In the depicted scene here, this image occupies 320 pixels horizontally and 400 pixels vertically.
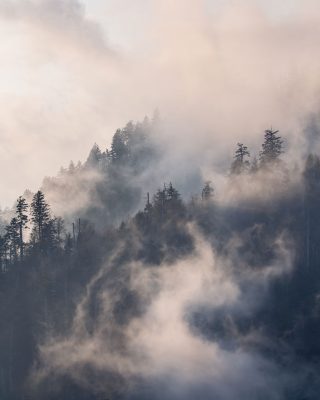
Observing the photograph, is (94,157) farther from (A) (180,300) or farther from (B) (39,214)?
(A) (180,300)

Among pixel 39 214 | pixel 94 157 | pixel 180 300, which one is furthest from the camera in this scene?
pixel 94 157

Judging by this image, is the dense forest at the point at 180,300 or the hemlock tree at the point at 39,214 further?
the hemlock tree at the point at 39,214

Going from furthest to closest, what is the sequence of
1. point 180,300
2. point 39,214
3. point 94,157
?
point 94,157 → point 39,214 → point 180,300

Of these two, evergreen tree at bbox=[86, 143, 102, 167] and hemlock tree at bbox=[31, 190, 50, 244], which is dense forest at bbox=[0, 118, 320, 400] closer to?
hemlock tree at bbox=[31, 190, 50, 244]

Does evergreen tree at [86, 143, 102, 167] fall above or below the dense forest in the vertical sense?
above

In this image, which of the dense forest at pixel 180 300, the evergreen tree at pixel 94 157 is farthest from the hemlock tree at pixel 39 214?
the evergreen tree at pixel 94 157

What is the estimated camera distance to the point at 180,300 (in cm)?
10794

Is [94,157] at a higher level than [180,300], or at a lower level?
higher

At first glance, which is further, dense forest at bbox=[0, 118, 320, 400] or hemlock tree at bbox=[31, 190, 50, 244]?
hemlock tree at bbox=[31, 190, 50, 244]

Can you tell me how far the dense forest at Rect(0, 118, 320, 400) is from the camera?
3733 inches

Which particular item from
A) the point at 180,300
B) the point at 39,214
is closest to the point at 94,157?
the point at 39,214

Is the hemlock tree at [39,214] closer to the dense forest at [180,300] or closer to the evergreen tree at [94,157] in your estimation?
the dense forest at [180,300]

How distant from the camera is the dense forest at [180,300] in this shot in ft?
311

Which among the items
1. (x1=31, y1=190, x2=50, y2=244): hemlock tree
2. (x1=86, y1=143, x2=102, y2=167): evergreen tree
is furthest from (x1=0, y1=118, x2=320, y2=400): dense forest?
(x1=86, y1=143, x2=102, y2=167): evergreen tree
